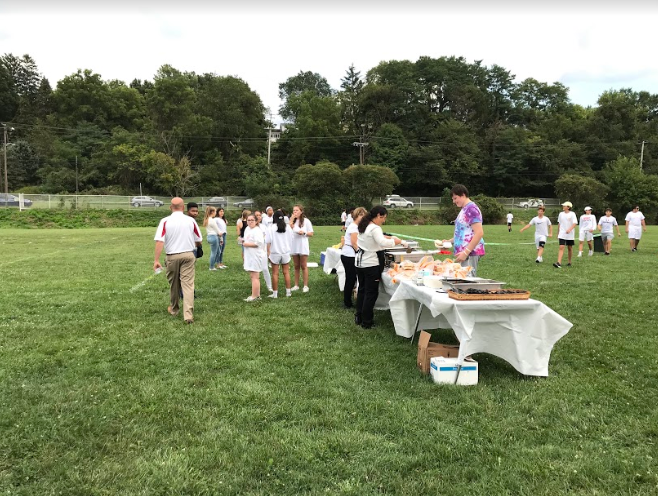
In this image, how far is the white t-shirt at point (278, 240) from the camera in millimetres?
8633

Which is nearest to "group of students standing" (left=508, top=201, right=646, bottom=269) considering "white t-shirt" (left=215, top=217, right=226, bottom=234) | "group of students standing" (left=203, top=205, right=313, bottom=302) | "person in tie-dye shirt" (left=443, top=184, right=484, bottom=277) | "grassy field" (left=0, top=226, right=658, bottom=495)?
"grassy field" (left=0, top=226, right=658, bottom=495)

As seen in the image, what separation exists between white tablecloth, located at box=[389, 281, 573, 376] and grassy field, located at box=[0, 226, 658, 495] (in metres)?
0.29

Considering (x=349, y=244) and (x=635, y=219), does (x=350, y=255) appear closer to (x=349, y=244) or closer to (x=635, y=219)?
(x=349, y=244)

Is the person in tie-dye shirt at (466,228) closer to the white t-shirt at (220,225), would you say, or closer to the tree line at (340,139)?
the white t-shirt at (220,225)

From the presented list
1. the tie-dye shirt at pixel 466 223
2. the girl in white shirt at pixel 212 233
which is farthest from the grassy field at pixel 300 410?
the girl in white shirt at pixel 212 233

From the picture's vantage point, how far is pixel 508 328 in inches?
184

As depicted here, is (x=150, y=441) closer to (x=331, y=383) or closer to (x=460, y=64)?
(x=331, y=383)

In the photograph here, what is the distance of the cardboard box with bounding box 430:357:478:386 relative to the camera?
4.59m

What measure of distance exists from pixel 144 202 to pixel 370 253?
46167mm

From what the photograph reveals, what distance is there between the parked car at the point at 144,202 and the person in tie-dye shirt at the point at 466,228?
151 feet

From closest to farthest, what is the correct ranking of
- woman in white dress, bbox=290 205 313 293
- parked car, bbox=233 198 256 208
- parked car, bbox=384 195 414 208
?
1. woman in white dress, bbox=290 205 313 293
2. parked car, bbox=233 198 256 208
3. parked car, bbox=384 195 414 208

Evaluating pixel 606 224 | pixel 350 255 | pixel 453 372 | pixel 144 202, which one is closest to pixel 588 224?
pixel 606 224

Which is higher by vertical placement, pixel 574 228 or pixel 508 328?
pixel 574 228

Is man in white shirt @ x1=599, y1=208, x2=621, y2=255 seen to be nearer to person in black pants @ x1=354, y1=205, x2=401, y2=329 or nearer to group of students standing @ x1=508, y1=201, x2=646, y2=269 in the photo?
group of students standing @ x1=508, y1=201, x2=646, y2=269
